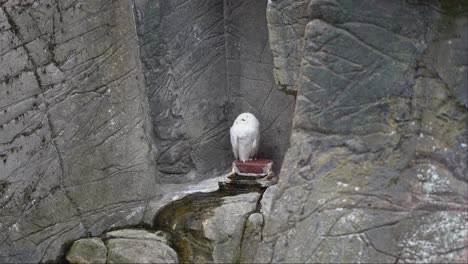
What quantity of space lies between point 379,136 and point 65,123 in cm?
170

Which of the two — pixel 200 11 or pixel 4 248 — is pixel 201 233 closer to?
pixel 4 248

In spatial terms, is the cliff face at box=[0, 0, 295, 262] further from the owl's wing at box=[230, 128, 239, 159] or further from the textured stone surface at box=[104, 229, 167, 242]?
the owl's wing at box=[230, 128, 239, 159]

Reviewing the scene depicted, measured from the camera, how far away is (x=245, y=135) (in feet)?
14.3

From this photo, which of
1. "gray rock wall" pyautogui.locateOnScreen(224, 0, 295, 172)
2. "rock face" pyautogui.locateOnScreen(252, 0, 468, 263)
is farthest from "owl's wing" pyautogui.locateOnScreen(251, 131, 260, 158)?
"rock face" pyautogui.locateOnScreen(252, 0, 468, 263)

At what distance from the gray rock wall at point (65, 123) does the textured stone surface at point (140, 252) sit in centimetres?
31

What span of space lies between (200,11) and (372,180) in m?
1.76

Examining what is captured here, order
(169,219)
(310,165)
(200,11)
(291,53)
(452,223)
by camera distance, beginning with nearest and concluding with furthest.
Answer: (452,223) → (310,165) → (291,53) → (169,219) → (200,11)

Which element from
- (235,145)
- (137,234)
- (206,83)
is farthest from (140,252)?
(206,83)

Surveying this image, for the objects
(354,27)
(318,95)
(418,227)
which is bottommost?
(418,227)

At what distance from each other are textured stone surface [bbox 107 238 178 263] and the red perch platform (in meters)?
0.73

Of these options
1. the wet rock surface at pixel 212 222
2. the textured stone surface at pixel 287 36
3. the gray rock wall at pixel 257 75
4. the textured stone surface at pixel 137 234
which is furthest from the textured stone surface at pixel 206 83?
the textured stone surface at pixel 287 36

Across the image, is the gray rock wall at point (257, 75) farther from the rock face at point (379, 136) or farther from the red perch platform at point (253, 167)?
the rock face at point (379, 136)

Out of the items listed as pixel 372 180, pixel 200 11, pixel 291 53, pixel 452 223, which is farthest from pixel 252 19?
pixel 452 223

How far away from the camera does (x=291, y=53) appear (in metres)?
3.83
